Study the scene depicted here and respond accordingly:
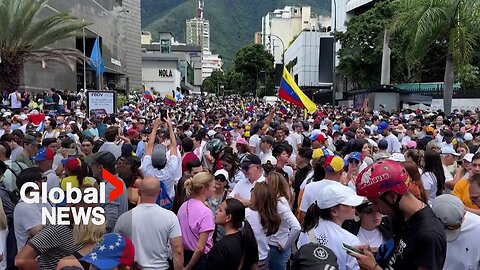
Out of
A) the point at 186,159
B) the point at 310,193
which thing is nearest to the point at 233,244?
the point at 310,193

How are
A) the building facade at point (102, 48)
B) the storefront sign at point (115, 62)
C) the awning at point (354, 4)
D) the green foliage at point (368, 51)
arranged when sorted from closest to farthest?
the building facade at point (102, 48)
the green foliage at point (368, 51)
the storefront sign at point (115, 62)
the awning at point (354, 4)

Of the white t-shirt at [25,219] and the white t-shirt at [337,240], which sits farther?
the white t-shirt at [25,219]

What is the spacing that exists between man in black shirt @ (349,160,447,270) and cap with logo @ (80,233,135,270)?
1397 millimetres

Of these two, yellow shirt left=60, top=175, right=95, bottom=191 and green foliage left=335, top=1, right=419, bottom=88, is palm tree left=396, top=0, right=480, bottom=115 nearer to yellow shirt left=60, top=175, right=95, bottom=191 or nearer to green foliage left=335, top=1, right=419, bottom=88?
yellow shirt left=60, top=175, right=95, bottom=191

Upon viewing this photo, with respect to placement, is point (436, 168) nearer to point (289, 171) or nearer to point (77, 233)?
point (289, 171)

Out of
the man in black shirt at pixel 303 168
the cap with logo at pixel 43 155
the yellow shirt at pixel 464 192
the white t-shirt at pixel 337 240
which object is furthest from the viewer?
the man in black shirt at pixel 303 168

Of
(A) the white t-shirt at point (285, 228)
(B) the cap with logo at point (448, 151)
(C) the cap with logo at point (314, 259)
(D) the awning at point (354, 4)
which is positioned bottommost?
(A) the white t-shirt at point (285, 228)

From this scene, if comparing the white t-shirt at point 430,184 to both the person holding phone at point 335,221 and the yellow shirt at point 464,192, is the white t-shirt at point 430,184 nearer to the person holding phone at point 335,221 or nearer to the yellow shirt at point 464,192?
the yellow shirt at point 464,192

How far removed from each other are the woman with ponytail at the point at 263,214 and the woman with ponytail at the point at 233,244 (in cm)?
56

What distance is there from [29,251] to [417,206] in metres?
2.97

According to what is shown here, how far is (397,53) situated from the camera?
43.0 m

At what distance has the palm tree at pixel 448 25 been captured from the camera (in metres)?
20.9

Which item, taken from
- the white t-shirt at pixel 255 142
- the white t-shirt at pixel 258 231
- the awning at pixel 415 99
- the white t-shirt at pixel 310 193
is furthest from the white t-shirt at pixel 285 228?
the awning at pixel 415 99

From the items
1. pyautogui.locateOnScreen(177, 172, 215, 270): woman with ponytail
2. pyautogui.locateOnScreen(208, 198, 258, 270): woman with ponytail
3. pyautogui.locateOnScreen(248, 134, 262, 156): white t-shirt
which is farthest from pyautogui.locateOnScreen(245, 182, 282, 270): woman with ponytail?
pyautogui.locateOnScreen(248, 134, 262, 156): white t-shirt
